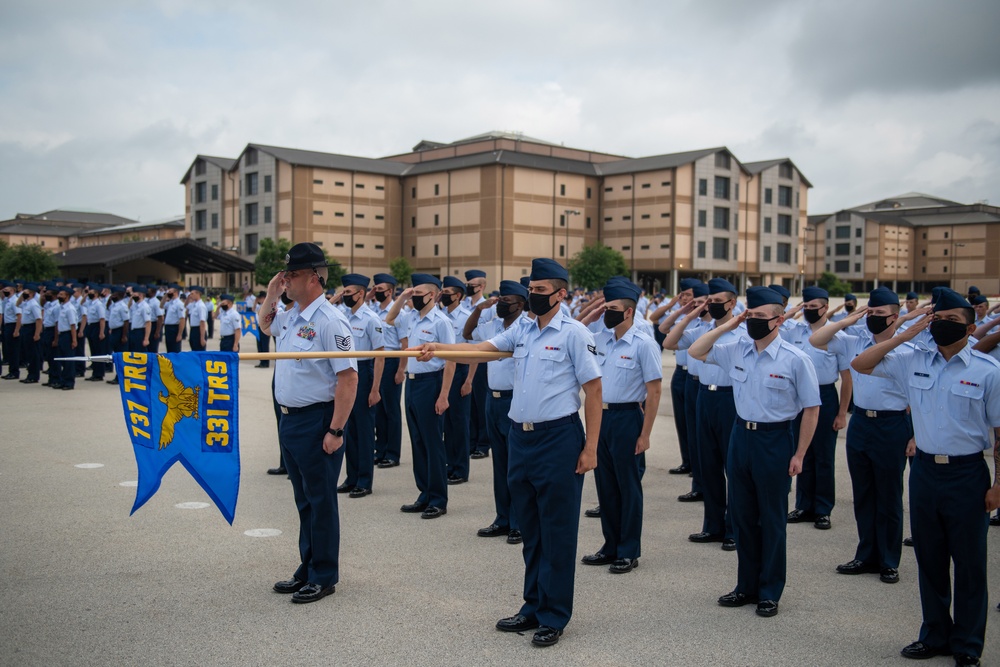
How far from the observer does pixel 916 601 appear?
18.1 ft

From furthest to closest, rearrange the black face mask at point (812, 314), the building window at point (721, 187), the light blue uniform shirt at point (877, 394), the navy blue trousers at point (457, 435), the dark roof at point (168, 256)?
the building window at point (721, 187), the dark roof at point (168, 256), the navy blue trousers at point (457, 435), the black face mask at point (812, 314), the light blue uniform shirt at point (877, 394)

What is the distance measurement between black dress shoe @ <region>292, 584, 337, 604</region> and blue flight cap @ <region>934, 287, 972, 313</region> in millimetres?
4136

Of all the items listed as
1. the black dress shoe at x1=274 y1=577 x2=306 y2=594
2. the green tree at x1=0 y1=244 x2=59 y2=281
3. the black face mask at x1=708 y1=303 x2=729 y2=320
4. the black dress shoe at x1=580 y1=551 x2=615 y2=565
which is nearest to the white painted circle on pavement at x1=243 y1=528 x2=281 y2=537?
the black dress shoe at x1=274 y1=577 x2=306 y2=594

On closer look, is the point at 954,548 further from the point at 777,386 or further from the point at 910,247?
the point at 910,247

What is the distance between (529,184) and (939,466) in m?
67.8

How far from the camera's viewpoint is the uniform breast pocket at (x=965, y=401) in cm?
455

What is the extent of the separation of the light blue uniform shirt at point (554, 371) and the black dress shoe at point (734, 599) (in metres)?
1.65

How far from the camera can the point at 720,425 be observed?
285 inches

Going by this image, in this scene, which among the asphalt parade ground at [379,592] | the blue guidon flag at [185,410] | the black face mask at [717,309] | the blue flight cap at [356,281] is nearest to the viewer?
the asphalt parade ground at [379,592]

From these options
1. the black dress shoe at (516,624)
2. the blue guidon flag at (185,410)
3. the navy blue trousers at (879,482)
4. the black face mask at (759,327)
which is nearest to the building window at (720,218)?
the navy blue trousers at (879,482)

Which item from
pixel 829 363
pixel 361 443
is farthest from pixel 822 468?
pixel 361 443

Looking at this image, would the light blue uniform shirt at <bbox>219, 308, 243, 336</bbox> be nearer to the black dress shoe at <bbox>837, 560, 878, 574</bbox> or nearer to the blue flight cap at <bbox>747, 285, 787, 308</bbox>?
the blue flight cap at <bbox>747, 285, 787, 308</bbox>

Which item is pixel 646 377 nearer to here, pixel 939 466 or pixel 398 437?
pixel 939 466

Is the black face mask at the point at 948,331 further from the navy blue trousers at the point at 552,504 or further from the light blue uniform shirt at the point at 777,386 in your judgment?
the navy blue trousers at the point at 552,504
